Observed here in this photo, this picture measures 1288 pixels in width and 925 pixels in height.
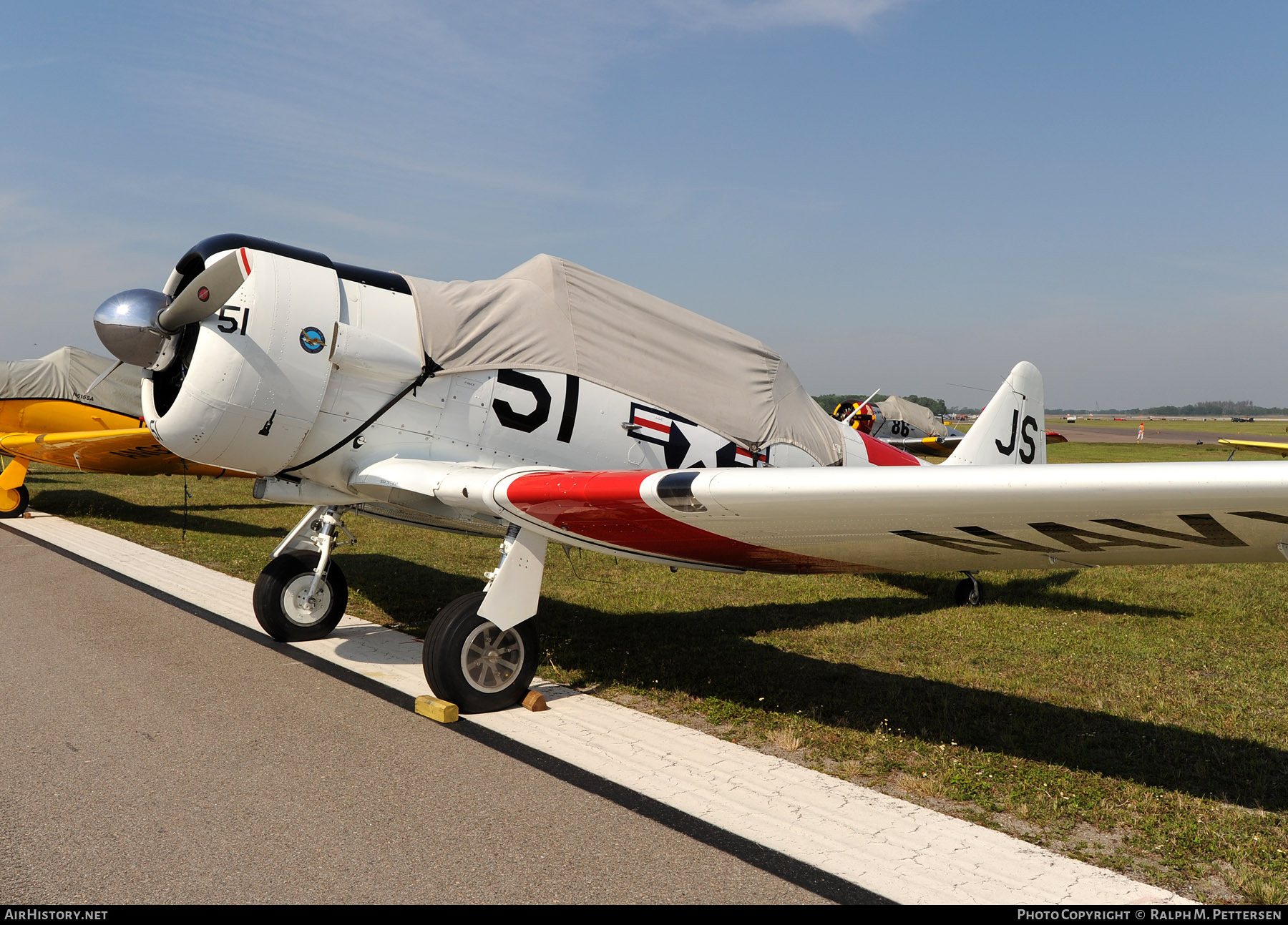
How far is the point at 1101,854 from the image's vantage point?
3283 millimetres

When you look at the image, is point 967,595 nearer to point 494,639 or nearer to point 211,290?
point 494,639

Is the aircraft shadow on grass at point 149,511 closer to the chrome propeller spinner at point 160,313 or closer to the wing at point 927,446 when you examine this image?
the chrome propeller spinner at point 160,313

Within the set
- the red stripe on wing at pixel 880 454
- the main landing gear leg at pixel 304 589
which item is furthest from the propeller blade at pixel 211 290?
the red stripe on wing at pixel 880 454

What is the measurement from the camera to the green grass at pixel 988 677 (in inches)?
144

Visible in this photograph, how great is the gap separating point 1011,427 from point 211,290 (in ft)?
23.6

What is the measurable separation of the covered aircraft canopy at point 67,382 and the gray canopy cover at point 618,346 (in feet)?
38.4

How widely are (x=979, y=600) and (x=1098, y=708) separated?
3.40 m

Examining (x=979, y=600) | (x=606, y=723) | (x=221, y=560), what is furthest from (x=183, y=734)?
(x=979, y=600)

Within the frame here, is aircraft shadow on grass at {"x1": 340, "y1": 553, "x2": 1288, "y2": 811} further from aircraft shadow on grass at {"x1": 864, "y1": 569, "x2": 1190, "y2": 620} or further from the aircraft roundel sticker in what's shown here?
the aircraft roundel sticker

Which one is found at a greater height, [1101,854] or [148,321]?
[148,321]

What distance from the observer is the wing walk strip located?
2.99 meters

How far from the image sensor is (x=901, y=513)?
336cm

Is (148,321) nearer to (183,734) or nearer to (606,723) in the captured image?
(183,734)

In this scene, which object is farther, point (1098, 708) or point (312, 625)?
point (312, 625)
